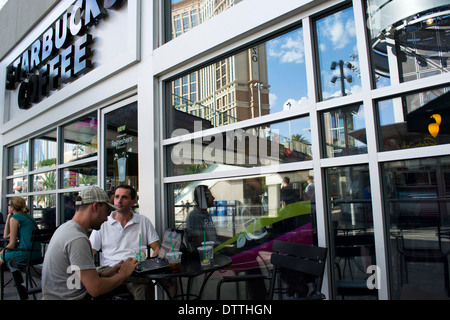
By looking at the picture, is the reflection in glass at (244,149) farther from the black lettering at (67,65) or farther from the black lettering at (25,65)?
the black lettering at (25,65)

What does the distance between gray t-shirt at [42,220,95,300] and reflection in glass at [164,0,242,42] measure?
9.01ft

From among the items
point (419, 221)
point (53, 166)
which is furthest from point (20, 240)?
point (419, 221)

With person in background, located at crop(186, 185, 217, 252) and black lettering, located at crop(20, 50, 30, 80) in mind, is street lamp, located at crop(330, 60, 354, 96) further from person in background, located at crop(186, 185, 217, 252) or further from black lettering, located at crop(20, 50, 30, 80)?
black lettering, located at crop(20, 50, 30, 80)

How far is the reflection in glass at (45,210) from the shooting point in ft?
20.3

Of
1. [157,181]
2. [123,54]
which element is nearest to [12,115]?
[123,54]

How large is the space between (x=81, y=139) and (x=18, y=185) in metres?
3.61

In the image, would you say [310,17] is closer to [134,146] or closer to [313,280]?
[313,280]

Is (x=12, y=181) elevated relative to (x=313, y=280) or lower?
elevated

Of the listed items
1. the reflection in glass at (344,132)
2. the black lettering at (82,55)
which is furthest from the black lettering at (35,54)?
the reflection in glass at (344,132)

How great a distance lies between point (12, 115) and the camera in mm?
8234

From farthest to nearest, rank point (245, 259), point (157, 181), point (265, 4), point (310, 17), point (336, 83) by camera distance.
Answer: point (157, 181) → point (245, 259) → point (265, 4) → point (310, 17) → point (336, 83)

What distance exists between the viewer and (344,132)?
245cm

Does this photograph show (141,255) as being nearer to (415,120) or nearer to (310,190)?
(310,190)

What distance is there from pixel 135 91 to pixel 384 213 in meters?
3.40
